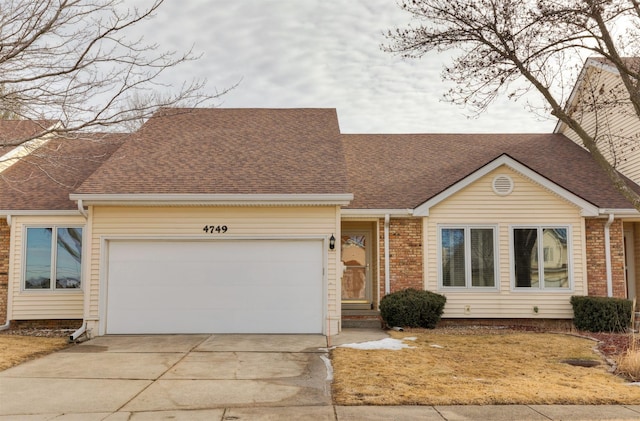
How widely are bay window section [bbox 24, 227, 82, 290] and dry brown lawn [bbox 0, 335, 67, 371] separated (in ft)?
6.20

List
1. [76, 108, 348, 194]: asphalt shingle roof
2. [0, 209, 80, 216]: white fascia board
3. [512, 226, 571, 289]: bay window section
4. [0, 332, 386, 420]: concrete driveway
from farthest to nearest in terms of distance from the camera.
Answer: [512, 226, 571, 289]: bay window section < [0, 209, 80, 216]: white fascia board < [76, 108, 348, 194]: asphalt shingle roof < [0, 332, 386, 420]: concrete driveway

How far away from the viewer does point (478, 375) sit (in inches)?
316

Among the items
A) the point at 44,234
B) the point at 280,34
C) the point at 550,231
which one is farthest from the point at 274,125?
the point at 550,231

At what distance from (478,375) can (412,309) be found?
4592mm

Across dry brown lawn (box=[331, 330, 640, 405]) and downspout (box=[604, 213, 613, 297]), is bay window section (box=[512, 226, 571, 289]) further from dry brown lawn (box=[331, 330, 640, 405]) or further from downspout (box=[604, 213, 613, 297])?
dry brown lawn (box=[331, 330, 640, 405])

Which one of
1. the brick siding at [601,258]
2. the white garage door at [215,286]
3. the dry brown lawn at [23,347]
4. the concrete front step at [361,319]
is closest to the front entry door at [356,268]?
the concrete front step at [361,319]

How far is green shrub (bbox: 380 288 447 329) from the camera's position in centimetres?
1262

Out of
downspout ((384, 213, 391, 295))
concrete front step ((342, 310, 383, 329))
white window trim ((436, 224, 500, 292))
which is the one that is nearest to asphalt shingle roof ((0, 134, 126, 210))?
downspout ((384, 213, 391, 295))

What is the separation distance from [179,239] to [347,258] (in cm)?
524

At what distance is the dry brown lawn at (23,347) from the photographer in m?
9.19

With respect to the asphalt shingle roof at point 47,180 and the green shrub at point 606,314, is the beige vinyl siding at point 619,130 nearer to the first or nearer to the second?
the green shrub at point 606,314

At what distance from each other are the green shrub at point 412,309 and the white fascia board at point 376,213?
2.01 metres

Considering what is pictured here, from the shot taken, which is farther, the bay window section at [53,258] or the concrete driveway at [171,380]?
the bay window section at [53,258]

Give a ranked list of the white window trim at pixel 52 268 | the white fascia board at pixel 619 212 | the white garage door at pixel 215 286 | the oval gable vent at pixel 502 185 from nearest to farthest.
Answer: the white garage door at pixel 215 286
the white window trim at pixel 52 268
the white fascia board at pixel 619 212
the oval gable vent at pixel 502 185
